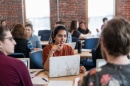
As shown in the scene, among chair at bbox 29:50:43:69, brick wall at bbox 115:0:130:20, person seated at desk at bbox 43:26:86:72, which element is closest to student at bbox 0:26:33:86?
person seated at desk at bbox 43:26:86:72

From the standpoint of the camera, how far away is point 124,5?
816cm

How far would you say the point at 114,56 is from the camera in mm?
1152

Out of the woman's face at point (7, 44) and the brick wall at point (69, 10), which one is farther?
the brick wall at point (69, 10)

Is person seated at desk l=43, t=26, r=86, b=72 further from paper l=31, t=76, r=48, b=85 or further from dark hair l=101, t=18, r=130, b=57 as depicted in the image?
dark hair l=101, t=18, r=130, b=57

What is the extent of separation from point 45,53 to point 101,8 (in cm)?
561

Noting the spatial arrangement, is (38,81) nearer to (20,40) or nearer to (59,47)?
(59,47)

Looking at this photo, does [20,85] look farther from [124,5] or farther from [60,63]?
[124,5]

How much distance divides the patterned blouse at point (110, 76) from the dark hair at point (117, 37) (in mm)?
74

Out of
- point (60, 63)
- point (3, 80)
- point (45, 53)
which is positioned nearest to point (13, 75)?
point (3, 80)

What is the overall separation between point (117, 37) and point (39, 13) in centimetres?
734

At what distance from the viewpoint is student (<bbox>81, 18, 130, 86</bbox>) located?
111cm

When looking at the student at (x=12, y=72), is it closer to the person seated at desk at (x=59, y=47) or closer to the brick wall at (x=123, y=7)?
the person seated at desk at (x=59, y=47)

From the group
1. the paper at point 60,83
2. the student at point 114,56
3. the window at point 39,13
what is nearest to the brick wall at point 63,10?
the window at point 39,13

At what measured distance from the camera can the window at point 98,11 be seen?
8.23 meters
